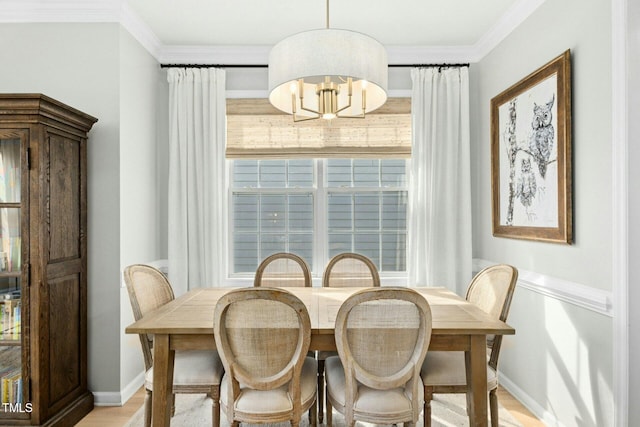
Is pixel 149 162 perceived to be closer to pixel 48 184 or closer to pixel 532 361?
pixel 48 184

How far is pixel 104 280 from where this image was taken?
10.1ft

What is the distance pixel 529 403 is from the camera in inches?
117

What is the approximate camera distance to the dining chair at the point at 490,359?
2.23 m

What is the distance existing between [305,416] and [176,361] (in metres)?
0.99

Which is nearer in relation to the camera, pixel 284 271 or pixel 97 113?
pixel 97 113

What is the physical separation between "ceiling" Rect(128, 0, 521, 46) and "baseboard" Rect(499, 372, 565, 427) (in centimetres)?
276

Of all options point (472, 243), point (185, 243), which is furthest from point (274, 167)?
point (472, 243)

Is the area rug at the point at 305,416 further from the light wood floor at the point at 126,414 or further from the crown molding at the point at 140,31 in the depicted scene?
the crown molding at the point at 140,31

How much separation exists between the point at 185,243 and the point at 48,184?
4.43ft

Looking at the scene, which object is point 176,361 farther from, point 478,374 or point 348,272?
point 478,374

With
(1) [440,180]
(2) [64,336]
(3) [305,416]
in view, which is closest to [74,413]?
(2) [64,336]

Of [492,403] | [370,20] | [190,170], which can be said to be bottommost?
[492,403]

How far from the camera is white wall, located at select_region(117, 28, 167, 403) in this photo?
3.15m

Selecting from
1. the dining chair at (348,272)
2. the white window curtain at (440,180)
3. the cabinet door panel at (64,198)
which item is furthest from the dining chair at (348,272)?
the cabinet door panel at (64,198)
